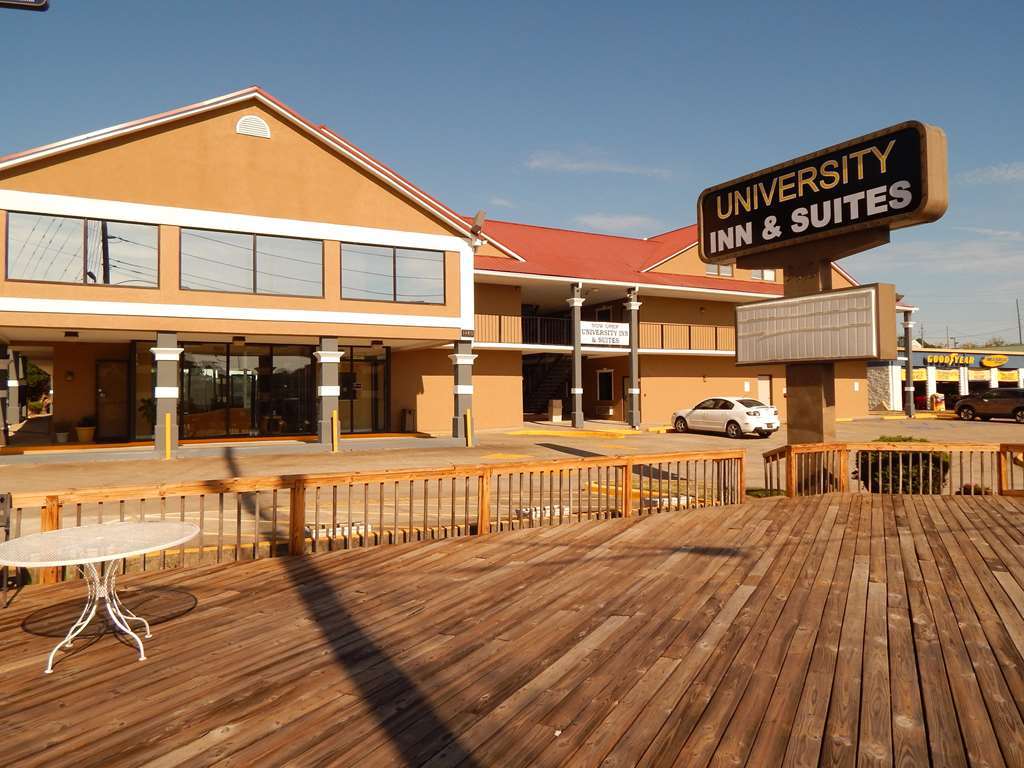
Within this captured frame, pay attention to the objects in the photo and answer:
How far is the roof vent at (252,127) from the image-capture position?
19.1m

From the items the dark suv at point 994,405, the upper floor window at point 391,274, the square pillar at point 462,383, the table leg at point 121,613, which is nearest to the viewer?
the table leg at point 121,613

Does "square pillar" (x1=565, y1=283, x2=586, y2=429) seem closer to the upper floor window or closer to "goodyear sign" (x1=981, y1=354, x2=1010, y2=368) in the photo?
the upper floor window

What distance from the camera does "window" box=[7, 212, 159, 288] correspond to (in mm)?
16578

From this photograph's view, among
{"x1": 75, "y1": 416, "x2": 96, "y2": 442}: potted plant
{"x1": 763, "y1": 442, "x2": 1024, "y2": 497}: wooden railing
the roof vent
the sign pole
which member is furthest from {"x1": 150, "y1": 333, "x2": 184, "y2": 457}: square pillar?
the sign pole

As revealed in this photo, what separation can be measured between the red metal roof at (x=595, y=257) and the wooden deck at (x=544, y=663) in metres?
20.0

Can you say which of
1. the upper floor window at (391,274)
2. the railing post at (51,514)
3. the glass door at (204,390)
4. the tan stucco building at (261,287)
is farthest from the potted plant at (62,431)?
the railing post at (51,514)

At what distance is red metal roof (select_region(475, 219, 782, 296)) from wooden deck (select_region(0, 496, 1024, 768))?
65.6 ft

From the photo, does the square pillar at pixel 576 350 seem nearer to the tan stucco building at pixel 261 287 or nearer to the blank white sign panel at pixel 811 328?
the tan stucco building at pixel 261 287

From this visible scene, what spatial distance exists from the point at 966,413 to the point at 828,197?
29087mm

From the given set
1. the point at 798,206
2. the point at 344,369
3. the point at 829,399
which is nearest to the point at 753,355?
the point at 829,399

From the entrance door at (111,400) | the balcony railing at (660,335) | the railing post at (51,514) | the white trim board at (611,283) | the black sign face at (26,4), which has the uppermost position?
the white trim board at (611,283)

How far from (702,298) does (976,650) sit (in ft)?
98.1

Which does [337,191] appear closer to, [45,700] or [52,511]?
[52,511]

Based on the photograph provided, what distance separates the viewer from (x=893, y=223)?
11.5 m
